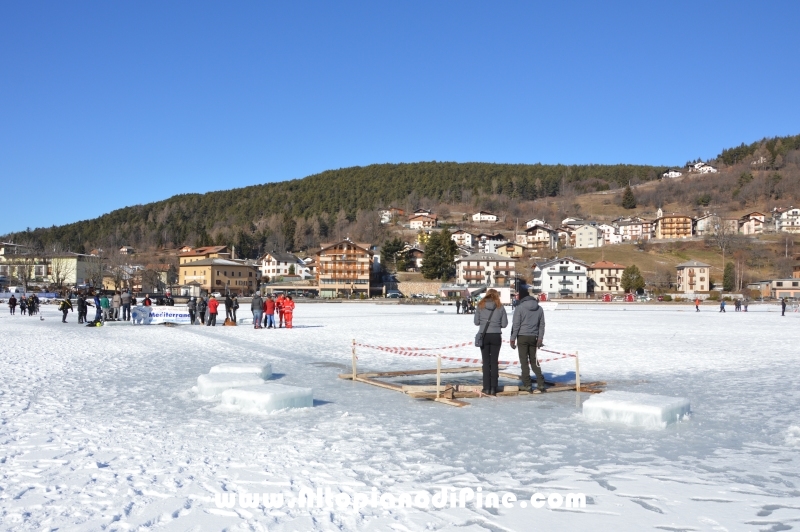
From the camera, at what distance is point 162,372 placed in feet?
40.7

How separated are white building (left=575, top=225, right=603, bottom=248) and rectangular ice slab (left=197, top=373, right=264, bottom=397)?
142m

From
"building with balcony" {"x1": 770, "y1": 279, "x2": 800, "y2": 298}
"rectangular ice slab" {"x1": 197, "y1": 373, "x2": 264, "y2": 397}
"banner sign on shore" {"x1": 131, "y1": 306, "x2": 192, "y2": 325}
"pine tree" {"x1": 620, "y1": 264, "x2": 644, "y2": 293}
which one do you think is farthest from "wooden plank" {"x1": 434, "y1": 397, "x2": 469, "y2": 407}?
"building with balcony" {"x1": 770, "y1": 279, "x2": 800, "y2": 298}

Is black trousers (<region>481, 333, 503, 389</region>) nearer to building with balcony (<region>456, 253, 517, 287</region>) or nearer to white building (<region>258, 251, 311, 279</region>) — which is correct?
building with balcony (<region>456, 253, 517, 287</region>)

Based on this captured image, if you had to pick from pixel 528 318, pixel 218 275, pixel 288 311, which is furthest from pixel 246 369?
→ pixel 218 275

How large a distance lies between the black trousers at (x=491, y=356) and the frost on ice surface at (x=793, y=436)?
3785 mm

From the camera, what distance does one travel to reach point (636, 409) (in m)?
7.70

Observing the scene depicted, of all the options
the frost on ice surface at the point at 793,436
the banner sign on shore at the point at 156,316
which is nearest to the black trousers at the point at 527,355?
the frost on ice surface at the point at 793,436

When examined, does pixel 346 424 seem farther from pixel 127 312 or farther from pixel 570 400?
pixel 127 312

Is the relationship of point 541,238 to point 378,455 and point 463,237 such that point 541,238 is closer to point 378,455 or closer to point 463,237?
point 463,237

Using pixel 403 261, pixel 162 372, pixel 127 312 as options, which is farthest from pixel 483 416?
pixel 403 261

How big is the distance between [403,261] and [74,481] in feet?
364

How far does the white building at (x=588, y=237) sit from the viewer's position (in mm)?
145750

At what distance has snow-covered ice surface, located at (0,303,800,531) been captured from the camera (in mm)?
4570

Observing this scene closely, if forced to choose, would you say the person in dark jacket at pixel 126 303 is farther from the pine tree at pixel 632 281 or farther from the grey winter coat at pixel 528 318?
the pine tree at pixel 632 281
